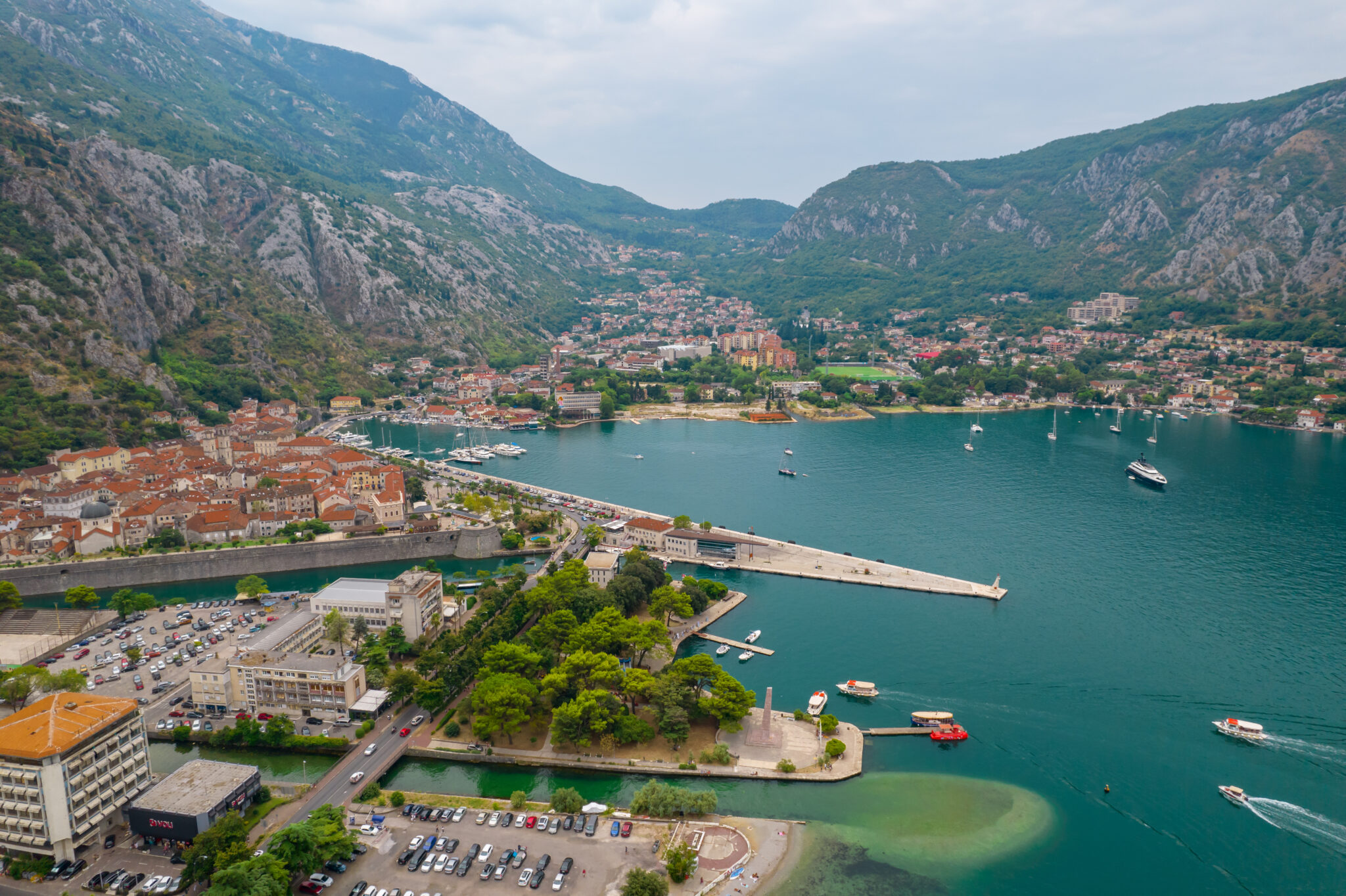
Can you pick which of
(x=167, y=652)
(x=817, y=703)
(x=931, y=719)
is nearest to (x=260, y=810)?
(x=167, y=652)

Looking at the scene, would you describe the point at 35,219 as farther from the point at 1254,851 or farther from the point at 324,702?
the point at 1254,851

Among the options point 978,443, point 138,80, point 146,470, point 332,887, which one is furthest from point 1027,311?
point 138,80

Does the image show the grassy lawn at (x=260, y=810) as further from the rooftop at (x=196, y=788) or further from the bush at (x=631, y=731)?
the bush at (x=631, y=731)

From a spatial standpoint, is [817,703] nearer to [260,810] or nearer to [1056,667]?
[1056,667]

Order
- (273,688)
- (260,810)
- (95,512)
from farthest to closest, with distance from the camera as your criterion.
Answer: (95,512)
(273,688)
(260,810)

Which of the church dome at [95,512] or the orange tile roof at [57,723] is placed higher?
the church dome at [95,512]

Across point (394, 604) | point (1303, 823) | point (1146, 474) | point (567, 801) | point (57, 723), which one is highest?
point (57, 723)

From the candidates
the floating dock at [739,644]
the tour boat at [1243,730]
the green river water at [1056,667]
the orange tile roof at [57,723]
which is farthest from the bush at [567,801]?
the tour boat at [1243,730]
